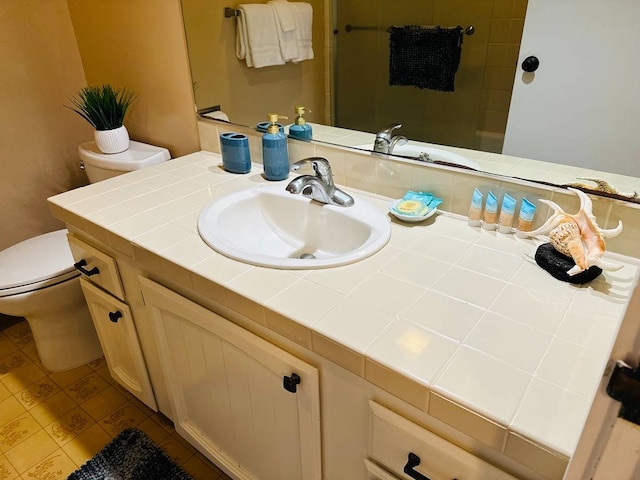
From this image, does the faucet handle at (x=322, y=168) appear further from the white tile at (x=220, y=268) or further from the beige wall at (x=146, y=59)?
the beige wall at (x=146, y=59)

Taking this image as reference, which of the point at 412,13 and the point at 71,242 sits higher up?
the point at 412,13

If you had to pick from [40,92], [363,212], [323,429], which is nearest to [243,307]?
[323,429]

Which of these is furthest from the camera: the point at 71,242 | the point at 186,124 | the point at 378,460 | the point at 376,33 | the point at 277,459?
the point at 186,124

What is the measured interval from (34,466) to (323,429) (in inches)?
44.4

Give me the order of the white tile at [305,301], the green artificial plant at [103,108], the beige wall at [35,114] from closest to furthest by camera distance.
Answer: the white tile at [305,301], the green artificial plant at [103,108], the beige wall at [35,114]

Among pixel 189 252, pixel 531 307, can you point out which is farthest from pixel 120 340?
pixel 531 307

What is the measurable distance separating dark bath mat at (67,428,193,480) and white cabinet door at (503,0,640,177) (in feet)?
4.43

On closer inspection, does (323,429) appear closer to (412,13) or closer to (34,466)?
(412,13)

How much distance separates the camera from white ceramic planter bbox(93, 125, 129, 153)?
5.42 feet

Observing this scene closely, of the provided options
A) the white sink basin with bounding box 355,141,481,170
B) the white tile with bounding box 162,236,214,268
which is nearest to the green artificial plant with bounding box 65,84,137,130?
the white tile with bounding box 162,236,214,268

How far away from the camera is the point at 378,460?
0.79 metres

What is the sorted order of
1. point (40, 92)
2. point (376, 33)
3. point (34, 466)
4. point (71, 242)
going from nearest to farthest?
point (376, 33) < point (71, 242) < point (34, 466) < point (40, 92)

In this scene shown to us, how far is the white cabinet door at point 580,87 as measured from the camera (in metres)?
0.85

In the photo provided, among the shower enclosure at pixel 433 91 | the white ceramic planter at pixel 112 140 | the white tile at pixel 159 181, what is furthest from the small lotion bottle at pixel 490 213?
the white ceramic planter at pixel 112 140
